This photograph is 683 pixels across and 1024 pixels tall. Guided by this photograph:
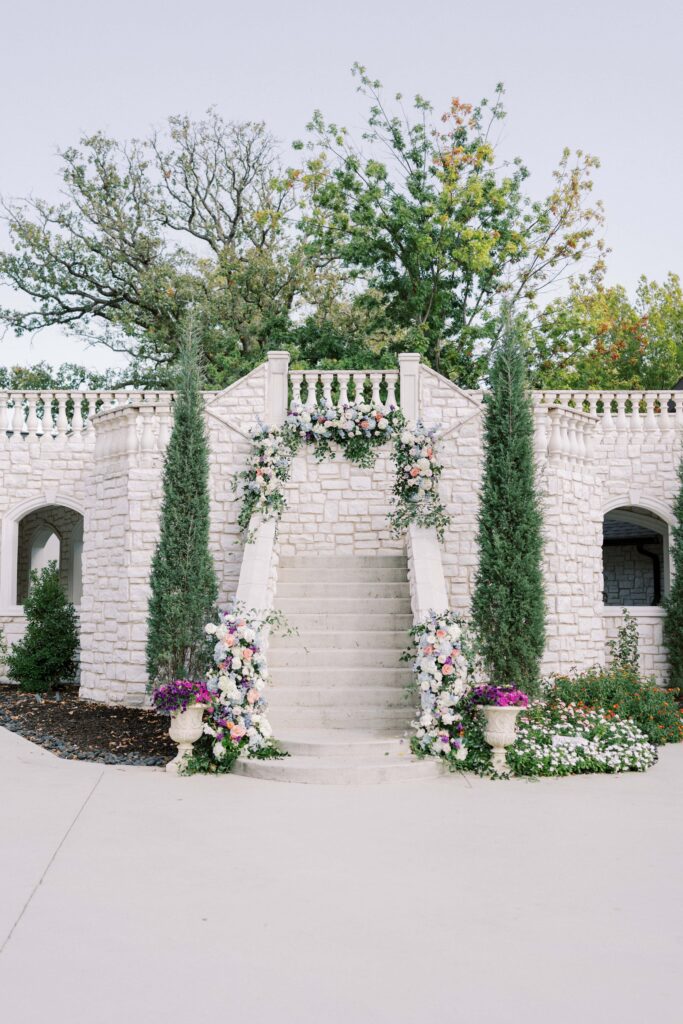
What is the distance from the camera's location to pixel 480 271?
19.1m

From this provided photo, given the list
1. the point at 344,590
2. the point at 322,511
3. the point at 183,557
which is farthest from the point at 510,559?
the point at 322,511

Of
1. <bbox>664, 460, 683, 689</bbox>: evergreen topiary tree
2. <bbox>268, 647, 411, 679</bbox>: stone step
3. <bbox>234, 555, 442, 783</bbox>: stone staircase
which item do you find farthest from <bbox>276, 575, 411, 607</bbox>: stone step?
<bbox>664, 460, 683, 689</bbox>: evergreen topiary tree

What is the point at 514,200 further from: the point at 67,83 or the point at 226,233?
the point at 67,83

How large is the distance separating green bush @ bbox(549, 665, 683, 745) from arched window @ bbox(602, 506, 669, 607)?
743cm

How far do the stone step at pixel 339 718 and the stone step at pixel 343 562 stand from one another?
2781 mm

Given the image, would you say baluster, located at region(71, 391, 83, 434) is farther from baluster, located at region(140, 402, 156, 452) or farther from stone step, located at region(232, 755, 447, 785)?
stone step, located at region(232, 755, 447, 785)

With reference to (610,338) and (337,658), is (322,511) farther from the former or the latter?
(610,338)

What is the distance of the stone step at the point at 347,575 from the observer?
34.8 ft

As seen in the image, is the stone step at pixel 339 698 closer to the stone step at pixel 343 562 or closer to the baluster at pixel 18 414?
the stone step at pixel 343 562

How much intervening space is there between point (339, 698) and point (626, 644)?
639 centimetres

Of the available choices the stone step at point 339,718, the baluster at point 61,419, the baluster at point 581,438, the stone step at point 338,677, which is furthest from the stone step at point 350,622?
the baluster at point 61,419

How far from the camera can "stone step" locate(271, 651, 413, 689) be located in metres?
8.73

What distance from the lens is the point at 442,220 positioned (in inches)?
733

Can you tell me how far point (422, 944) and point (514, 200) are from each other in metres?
19.7
